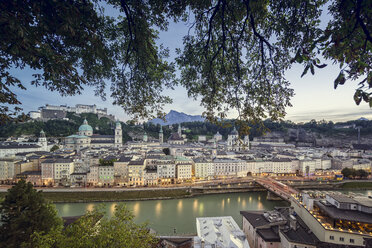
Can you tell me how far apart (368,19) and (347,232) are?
10369mm

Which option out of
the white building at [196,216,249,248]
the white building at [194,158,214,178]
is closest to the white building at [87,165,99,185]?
the white building at [194,158,214,178]

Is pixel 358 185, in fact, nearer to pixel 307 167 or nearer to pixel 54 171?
pixel 307 167

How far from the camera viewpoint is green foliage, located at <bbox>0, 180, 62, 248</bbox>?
247 inches

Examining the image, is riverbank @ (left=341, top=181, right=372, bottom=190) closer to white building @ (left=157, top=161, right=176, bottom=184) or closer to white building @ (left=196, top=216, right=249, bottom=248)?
white building @ (left=157, top=161, right=176, bottom=184)

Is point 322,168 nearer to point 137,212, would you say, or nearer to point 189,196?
point 189,196

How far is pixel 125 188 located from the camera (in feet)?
63.9

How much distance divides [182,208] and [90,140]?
38110 mm

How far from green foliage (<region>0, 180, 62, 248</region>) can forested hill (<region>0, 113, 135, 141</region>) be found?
A: 36.5m

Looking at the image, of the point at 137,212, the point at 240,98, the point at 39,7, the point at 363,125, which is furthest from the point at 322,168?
the point at 363,125

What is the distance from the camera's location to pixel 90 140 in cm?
4466

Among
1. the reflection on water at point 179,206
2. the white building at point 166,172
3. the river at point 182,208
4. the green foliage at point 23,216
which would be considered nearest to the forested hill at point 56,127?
the river at point 182,208

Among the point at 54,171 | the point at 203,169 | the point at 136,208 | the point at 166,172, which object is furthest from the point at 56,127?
the point at 136,208

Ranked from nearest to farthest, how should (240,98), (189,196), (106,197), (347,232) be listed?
(240,98) → (347,232) → (106,197) → (189,196)

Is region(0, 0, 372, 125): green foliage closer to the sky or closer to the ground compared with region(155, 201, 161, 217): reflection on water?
closer to the sky
